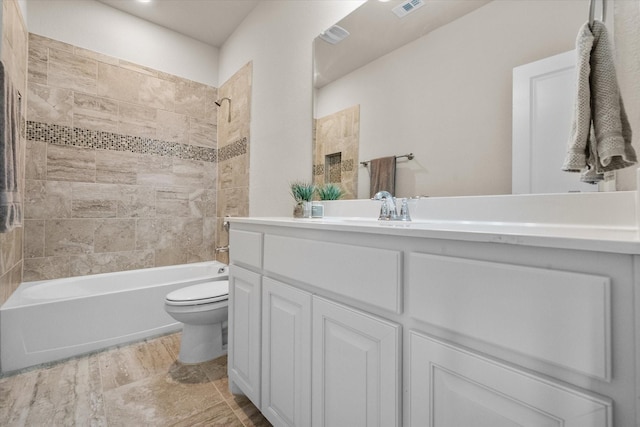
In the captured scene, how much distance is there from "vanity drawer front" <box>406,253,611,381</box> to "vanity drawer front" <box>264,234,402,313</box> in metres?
0.08

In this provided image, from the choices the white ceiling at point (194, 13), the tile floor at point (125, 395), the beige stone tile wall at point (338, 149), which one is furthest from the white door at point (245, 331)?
the white ceiling at point (194, 13)

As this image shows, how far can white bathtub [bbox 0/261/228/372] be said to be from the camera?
176 centimetres

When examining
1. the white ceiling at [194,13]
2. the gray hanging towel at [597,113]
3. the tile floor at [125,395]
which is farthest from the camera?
the white ceiling at [194,13]

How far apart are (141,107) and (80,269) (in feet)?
5.12

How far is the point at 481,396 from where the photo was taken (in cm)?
58

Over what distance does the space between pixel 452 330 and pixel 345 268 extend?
1.10 feet

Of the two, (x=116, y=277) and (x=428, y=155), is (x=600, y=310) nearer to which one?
(x=428, y=155)

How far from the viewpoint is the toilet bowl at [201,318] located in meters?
1.75

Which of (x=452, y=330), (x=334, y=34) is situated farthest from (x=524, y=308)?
(x=334, y=34)

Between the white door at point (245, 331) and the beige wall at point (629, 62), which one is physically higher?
the beige wall at point (629, 62)

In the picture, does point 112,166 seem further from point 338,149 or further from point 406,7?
point 406,7

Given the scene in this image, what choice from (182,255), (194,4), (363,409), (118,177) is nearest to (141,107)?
(118,177)

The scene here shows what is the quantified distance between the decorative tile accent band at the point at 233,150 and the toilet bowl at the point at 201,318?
131 cm

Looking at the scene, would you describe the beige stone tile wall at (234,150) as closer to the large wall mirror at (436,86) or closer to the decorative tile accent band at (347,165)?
the large wall mirror at (436,86)
